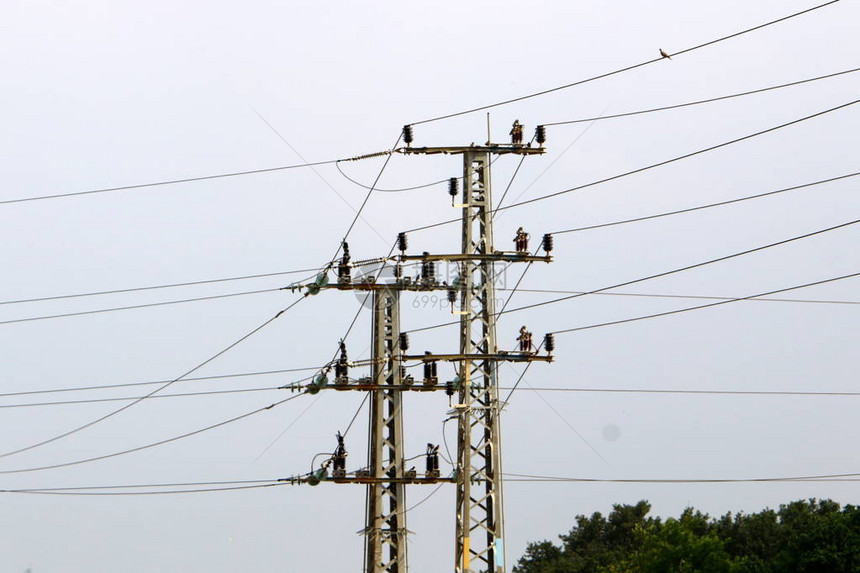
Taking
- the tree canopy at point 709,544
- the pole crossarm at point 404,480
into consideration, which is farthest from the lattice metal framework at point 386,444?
the tree canopy at point 709,544

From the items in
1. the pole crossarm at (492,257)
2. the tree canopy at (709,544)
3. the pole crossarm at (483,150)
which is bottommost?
the tree canopy at (709,544)

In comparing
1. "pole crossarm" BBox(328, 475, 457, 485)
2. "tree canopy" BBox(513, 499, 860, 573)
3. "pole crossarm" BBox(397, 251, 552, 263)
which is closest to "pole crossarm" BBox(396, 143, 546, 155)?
"pole crossarm" BBox(397, 251, 552, 263)

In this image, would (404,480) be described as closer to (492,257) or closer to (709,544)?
(492,257)

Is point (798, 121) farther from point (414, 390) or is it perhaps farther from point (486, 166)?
point (414, 390)

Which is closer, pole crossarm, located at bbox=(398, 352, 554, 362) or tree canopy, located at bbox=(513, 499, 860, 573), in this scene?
pole crossarm, located at bbox=(398, 352, 554, 362)

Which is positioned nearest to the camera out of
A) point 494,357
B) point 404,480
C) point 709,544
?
point 494,357

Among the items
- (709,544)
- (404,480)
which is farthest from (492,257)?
(709,544)

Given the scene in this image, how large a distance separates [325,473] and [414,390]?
456 cm

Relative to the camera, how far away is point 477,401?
117 ft

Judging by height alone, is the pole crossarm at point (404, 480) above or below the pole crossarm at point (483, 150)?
below

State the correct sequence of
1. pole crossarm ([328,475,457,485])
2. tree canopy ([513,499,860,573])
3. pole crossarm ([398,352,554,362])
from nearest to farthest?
pole crossarm ([398,352,554,362]) < pole crossarm ([328,475,457,485]) < tree canopy ([513,499,860,573])

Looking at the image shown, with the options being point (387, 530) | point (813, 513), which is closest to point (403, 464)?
point (387, 530)

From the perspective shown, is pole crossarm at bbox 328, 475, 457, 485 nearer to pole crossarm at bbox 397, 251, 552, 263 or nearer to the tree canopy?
pole crossarm at bbox 397, 251, 552, 263

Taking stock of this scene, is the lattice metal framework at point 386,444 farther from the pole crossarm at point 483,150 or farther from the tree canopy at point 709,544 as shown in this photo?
the tree canopy at point 709,544
